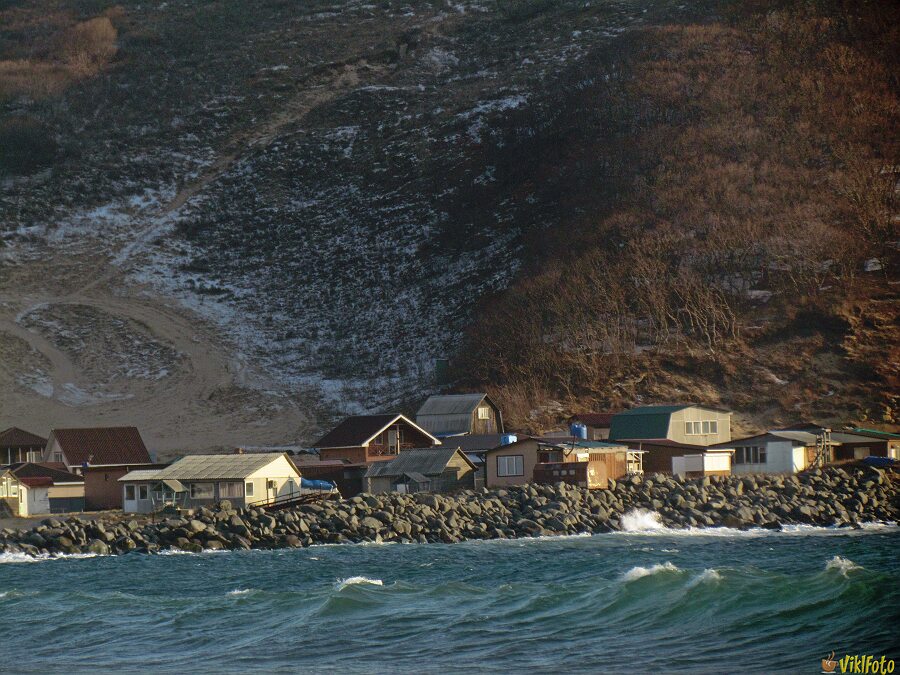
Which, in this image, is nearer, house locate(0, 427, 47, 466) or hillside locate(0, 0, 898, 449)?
house locate(0, 427, 47, 466)

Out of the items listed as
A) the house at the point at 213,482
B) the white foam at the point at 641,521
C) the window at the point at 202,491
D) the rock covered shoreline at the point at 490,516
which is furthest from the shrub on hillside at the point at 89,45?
the white foam at the point at 641,521

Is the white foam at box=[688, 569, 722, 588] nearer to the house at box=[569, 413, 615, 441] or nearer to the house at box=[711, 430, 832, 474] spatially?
the house at box=[711, 430, 832, 474]

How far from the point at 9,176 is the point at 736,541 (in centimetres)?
9339

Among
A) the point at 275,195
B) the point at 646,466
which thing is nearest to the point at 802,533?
the point at 646,466

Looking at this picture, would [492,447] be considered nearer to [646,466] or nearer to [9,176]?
[646,466]

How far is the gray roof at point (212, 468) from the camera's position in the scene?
47438 mm

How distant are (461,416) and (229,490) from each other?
16.6 meters

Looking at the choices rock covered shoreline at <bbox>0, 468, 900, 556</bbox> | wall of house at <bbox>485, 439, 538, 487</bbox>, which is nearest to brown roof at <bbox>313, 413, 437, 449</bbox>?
wall of house at <bbox>485, 439, 538, 487</bbox>

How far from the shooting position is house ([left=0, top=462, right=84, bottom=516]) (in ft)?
163

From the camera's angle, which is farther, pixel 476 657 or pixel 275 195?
pixel 275 195

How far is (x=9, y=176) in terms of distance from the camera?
11544 cm

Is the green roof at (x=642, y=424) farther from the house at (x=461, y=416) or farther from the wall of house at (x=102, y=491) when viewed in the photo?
the wall of house at (x=102, y=491)

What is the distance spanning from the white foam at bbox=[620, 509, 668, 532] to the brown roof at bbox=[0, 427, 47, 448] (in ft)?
111

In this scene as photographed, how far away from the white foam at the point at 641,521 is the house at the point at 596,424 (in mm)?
13236
